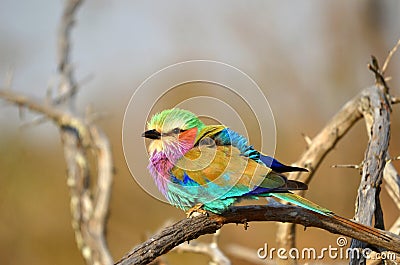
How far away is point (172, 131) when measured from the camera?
2162 millimetres

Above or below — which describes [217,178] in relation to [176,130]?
below

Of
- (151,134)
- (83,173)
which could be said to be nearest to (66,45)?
(83,173)

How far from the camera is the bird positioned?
218cm

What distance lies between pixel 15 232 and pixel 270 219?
4676mm

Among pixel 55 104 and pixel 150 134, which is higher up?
pixel 55 104

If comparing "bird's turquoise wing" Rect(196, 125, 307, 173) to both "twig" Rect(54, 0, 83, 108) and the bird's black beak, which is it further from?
"twig" Rect(54, 0, 83, 108)

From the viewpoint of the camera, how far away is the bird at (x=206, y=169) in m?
2.18

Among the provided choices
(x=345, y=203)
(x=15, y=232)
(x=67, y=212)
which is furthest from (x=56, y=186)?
(x=345, y=203)

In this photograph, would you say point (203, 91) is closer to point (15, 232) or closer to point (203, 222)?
point (203, 222)

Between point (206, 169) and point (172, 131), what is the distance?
189mm

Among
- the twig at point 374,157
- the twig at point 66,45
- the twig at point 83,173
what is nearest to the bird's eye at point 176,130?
the twig at point 374,157

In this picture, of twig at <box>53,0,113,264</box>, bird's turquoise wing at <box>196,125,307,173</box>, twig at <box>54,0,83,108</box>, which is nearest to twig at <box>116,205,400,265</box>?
bird's turquoise wing at <box>196,125,307,173</box>

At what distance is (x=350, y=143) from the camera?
6.65 m

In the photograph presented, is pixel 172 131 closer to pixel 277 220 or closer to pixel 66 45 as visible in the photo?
pixel 277 220
